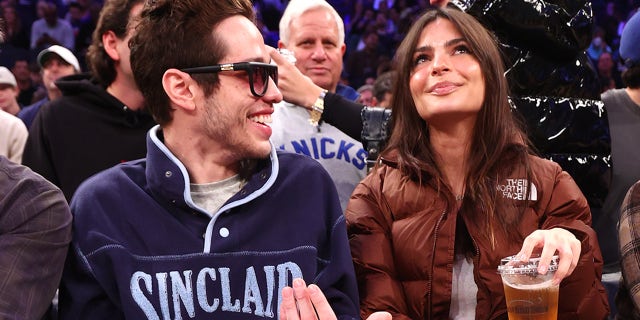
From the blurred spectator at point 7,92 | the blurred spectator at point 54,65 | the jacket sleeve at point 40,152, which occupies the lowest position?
the blurred spectator at point 7,92

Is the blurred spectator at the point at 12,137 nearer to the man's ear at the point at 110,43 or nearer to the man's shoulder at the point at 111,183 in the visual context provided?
the man's ear at the point at 110,43

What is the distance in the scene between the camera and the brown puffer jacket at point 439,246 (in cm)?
225

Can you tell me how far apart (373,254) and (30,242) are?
3.08 ft

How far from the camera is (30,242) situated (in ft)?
6.32

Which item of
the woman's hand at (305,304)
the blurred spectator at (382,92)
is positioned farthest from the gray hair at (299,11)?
the blurred spectator at (382,92)

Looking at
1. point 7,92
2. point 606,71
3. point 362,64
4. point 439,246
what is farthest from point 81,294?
point 606,71

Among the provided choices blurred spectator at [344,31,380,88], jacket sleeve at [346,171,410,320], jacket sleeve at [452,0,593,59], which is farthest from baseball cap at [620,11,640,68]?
blurred spectator at [344,31,380,88]

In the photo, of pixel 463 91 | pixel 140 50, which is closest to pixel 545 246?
pixel 463 91

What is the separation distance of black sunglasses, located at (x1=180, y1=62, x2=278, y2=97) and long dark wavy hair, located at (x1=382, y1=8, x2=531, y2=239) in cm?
49

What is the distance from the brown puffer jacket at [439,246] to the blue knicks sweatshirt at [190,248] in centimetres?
18

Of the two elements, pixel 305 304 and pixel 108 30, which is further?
pixel 108 30

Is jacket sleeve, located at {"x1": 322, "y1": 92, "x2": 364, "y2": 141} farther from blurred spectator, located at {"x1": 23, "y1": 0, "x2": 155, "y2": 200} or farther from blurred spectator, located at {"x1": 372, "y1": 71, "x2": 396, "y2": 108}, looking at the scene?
blurred spectator, located at {"x1": 372, "y1": 71, "x2": 396, "y2": 108}

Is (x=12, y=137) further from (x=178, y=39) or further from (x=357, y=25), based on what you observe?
(x=357, y=25)

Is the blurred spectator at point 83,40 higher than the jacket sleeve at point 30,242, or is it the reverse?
the jacket sleeve at point 30,242
